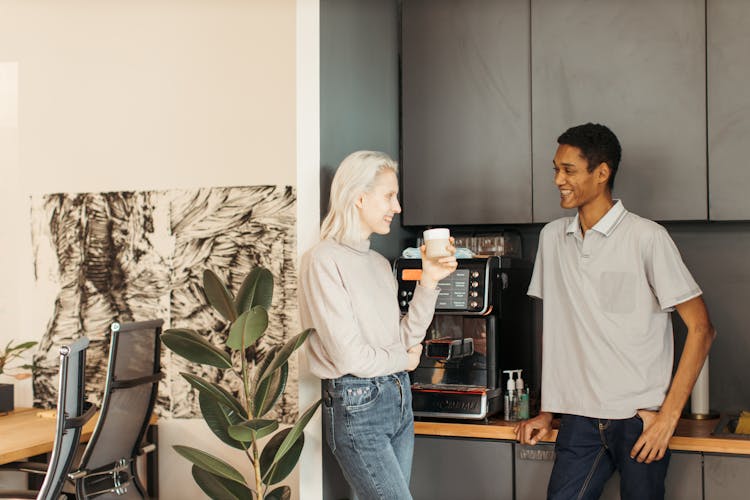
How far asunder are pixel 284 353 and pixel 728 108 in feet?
Answer: 5.65

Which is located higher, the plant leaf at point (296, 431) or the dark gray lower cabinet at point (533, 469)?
the plant leaf at point (296, 431)

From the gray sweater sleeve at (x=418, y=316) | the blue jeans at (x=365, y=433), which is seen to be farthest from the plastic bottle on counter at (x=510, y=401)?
the blue jeans at (x=365, y=433)

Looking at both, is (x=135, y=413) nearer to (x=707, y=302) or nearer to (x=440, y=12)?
(x=440, y=12)

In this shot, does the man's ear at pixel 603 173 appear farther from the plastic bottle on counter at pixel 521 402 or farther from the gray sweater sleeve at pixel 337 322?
the gray sweater sleeve at pixel 337 322

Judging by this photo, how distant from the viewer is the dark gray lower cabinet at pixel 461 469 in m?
2.58

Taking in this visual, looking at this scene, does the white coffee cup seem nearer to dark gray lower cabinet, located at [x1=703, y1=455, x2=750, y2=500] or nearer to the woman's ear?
the woman's ear

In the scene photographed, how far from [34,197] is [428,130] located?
1969 mm

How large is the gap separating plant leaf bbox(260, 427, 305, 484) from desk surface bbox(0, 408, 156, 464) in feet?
3.10

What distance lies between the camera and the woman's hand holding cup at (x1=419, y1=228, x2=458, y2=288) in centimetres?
215

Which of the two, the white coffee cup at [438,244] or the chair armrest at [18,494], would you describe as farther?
the chair armrest at [18,494]

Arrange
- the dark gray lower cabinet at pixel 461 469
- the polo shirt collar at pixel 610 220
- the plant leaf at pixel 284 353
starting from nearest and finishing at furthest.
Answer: the plant leaf at pixel 284 353, the polo shirt collar at pixel 610 220, the dark gray lower cabinet at pixel 461 469

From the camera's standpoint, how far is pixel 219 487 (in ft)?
8.10

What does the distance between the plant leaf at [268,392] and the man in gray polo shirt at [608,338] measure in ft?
2.53


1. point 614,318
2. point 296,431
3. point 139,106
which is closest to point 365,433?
point 296,431
